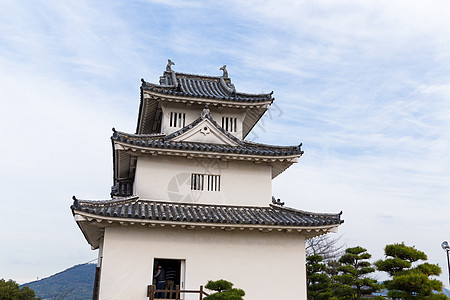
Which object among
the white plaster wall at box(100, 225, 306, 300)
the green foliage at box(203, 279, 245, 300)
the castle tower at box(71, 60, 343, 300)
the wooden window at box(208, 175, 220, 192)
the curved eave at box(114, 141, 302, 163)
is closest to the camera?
the green foliage at box(203, 279, 245, 300)

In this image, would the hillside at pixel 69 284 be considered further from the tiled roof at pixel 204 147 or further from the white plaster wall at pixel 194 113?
the tiled roof at pixel 204 147

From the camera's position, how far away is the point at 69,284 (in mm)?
119750

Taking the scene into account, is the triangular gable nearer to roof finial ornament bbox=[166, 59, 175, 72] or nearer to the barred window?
the barred window

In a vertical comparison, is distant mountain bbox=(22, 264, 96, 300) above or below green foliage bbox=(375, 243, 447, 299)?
below

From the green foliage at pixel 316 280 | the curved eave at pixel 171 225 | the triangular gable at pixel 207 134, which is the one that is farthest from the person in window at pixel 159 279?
the green foliage at pixel 316 280

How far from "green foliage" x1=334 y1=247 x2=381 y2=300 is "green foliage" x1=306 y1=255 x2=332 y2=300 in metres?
0.54

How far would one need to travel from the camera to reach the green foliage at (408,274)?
1277cm

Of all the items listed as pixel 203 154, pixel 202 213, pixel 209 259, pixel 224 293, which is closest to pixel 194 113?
pixel 203 154

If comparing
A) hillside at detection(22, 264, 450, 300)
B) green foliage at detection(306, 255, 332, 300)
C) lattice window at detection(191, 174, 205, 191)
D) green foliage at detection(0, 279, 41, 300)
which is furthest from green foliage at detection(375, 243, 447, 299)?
hillside at detection(22, 264, 450, 300)

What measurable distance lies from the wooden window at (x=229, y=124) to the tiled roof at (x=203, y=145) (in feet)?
4.46

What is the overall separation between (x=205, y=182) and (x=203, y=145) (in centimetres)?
152

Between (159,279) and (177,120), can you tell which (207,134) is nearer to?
(177,120)

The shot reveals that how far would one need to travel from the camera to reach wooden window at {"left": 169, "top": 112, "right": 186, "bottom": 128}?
18.1 m

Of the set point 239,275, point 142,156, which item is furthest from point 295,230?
point 142,156
